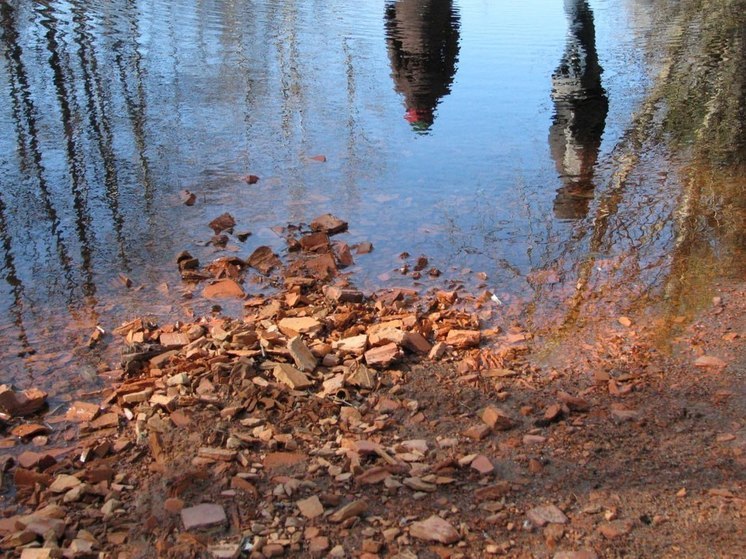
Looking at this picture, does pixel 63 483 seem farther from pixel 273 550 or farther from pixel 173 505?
pixel 273 550

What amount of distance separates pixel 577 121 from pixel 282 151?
3062mm

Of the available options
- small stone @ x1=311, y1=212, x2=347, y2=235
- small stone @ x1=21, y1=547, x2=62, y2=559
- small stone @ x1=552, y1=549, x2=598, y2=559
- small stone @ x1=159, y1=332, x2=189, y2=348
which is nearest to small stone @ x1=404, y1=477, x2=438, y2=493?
small stone @ x1=552, y1=549, x2=598, y2=559

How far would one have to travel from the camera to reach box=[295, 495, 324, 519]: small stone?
10.0ft

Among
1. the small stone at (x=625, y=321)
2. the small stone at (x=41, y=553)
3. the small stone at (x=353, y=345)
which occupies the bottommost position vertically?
the small stone at (x=625, y=321)

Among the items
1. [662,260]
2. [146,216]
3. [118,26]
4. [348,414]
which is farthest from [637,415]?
[118,26]

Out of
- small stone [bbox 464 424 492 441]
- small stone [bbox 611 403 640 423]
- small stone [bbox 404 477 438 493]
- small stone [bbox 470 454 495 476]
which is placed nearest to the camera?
small stone [bbox 404 477 438 493]

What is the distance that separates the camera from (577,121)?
27.0ft

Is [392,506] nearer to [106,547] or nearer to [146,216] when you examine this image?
[106,547]

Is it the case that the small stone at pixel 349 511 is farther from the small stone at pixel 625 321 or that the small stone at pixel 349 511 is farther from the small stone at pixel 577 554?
the small stone at pixel 625 321

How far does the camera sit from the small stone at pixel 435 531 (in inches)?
116

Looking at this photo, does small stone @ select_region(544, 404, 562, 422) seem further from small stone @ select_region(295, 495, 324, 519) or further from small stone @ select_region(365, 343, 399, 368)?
small stone @ select_region(295, 495, 324, 519)

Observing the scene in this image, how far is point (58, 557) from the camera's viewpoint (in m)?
2.85

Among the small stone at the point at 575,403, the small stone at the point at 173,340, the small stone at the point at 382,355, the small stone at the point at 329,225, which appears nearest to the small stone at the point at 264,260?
the small stone at the point at 329,225

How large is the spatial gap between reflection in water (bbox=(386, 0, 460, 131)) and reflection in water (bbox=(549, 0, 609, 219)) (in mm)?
1327
